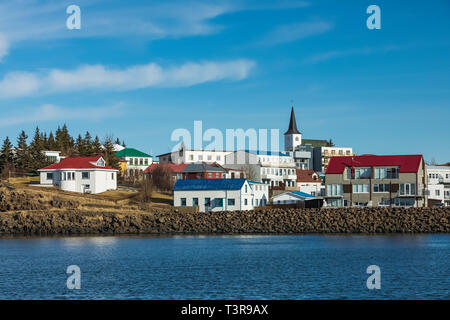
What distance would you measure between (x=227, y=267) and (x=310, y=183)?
85.3m

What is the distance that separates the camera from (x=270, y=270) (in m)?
43.4

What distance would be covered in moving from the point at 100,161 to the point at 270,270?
59903 millimetres

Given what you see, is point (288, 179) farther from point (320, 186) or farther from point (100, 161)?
point (100, 161)

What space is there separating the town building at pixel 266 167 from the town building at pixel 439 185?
2619 cm

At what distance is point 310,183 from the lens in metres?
129

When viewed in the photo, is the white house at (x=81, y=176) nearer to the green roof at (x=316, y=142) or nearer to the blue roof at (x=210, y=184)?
the blue roof at (x=210, y=184)

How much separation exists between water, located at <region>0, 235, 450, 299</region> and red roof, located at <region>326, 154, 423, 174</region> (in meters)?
16.8

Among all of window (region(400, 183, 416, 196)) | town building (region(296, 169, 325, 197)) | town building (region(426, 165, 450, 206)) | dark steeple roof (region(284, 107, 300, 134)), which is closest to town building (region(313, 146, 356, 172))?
dark steeple roof (region(284, 107, 300, 134))

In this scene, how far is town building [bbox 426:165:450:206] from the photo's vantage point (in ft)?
362

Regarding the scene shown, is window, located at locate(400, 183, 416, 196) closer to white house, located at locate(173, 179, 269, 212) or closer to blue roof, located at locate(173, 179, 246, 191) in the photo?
white house, located at locate(173, 179, 269, 212)

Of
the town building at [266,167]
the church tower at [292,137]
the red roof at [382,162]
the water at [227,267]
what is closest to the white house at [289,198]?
the red roof at [382,162]

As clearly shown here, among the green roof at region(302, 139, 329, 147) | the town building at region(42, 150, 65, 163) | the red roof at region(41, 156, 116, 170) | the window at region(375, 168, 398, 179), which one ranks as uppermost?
the green roof at region(302, 139, 329, 147)

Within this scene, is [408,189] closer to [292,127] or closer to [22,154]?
[22,154]
